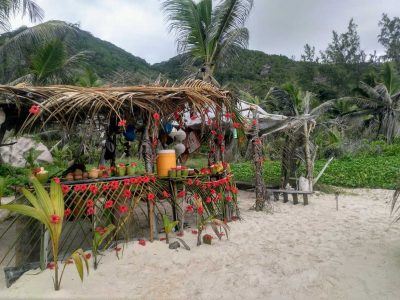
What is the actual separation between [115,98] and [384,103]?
1929 centimetres

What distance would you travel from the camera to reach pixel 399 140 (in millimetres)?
17609

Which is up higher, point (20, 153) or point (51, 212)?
point (20, 153)

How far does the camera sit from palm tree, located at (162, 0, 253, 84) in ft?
35.4

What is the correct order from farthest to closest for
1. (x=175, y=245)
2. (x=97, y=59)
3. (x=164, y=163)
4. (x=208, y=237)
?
(x=97, y=59) < (x=164, y=163) < (x=208, y=237) < (x=175, y=245)

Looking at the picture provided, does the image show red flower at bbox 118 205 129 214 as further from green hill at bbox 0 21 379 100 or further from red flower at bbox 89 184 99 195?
green hill at bbox 0 21 379 100

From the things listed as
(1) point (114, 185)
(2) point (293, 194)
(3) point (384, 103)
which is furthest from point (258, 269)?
(3) point (384, 103)

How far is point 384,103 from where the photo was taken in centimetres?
1938

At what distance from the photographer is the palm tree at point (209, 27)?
35.4ft

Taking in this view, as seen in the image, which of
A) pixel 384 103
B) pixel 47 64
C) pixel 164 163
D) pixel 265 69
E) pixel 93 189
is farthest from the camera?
pixel 265 69

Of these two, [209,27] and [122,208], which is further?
[209,27]

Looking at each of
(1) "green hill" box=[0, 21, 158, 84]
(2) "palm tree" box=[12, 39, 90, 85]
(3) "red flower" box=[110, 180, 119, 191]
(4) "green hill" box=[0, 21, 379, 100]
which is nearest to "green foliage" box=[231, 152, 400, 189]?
(1) "green hill" box=[0, 21, 158, 84]

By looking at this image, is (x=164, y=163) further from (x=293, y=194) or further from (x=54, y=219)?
(x=293, y=194)

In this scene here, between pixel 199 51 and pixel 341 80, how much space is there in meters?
20.9

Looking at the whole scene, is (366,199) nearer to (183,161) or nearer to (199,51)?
(183,161)
